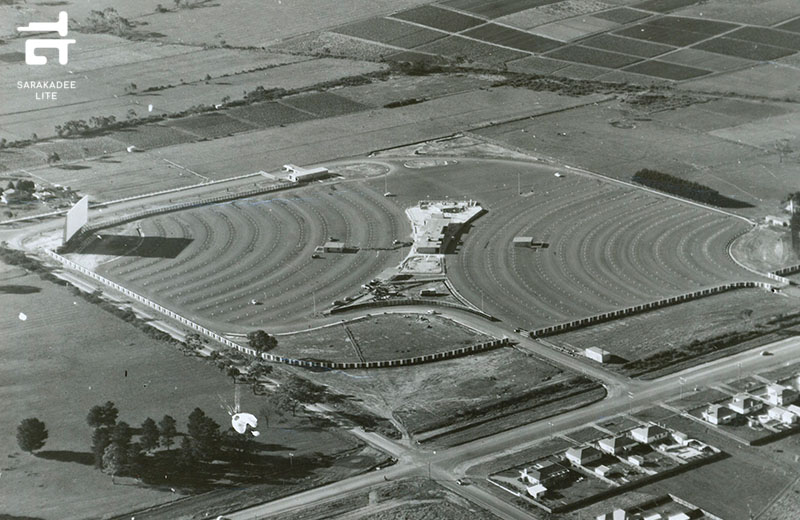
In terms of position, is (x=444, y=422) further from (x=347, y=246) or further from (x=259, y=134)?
(x=259, y=134)

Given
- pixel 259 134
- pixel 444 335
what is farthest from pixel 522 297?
pixel 259 134

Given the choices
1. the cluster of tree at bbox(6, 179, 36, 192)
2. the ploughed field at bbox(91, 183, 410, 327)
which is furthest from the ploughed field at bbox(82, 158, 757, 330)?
the cluster of tree at bbox(6, 179, 36, 192)

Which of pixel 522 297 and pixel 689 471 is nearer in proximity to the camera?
pixel 689 471

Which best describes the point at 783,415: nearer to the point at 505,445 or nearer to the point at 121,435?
the point at 505,445

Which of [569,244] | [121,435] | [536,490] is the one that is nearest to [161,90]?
[569,244]

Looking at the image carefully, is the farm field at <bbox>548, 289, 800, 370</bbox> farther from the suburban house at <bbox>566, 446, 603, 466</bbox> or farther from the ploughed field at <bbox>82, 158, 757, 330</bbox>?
the suburban house at <bbox>566, 446, 603, 466</bbox>

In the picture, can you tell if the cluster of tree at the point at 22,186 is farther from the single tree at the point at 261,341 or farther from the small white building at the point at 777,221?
the small white building at the point at 777,221
